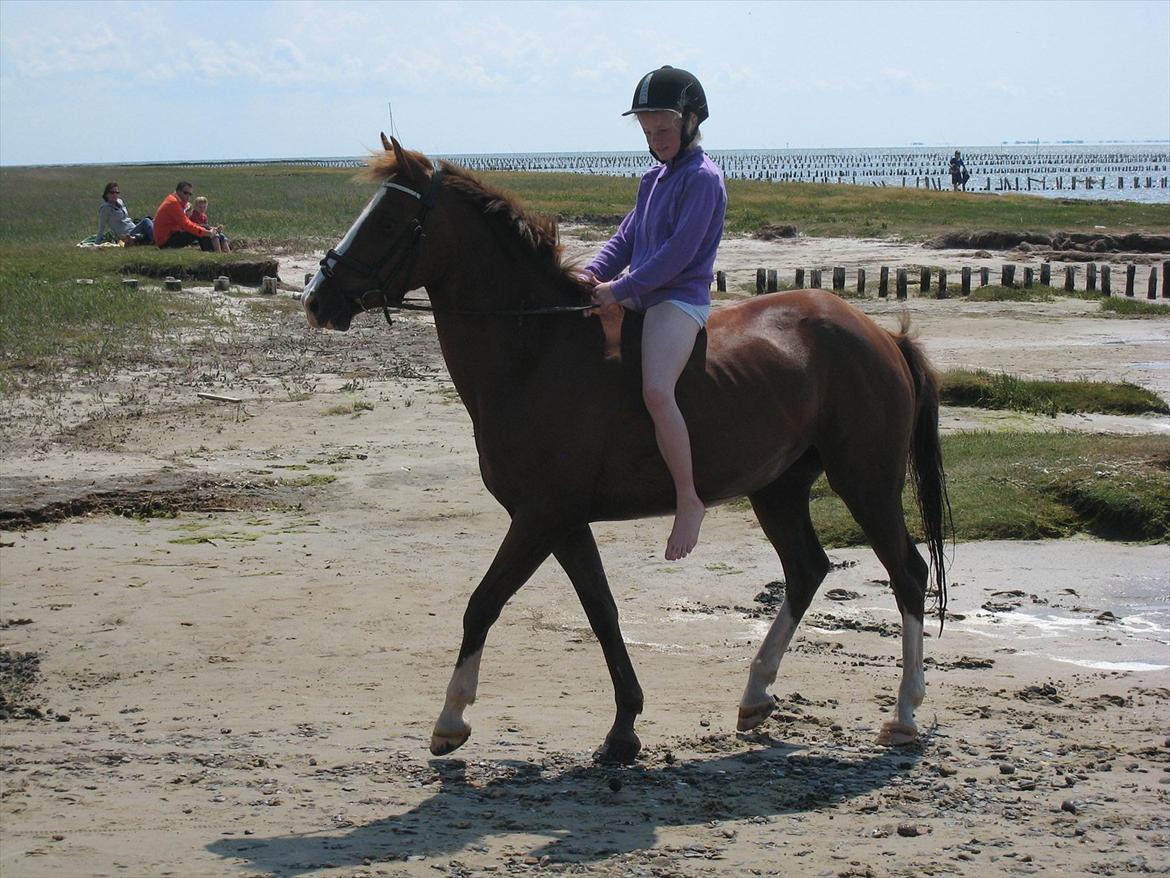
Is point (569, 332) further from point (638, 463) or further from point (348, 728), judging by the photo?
point (348, 728)

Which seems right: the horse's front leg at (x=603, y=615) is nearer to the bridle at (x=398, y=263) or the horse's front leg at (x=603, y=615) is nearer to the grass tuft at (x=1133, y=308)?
the bridle at (x=398, y=263)

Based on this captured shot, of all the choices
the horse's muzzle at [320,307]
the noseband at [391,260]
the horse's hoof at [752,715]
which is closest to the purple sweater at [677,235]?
the noseband at [391,260]

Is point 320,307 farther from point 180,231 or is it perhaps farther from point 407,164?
point 180,231

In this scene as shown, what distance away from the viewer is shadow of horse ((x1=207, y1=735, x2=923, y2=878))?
15.4 ft

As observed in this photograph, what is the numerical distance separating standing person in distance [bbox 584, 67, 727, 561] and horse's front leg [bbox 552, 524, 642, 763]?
1.13 ft

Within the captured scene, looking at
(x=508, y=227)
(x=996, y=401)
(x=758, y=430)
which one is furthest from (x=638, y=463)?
(x=996, y=401)

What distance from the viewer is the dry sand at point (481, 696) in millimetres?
4824

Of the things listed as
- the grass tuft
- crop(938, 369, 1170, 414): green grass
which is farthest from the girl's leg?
the grass tuft

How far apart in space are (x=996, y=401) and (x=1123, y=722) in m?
7.47

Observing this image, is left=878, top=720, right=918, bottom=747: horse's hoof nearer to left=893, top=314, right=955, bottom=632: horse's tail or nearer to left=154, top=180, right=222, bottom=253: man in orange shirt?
left=893, top=314, right=955, bottom=632: horse's tail

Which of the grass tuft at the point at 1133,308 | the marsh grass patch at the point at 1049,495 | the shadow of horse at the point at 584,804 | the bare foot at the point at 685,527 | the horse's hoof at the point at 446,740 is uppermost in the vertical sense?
the grass tuft at the point at 1133,308

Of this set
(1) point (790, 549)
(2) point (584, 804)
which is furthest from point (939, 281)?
(2) point (584, 804)

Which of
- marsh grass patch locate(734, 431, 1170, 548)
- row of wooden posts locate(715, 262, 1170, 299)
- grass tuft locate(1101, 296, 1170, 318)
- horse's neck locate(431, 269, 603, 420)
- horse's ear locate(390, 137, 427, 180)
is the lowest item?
marsh grass patch locate(734, 431, 1170, 548)

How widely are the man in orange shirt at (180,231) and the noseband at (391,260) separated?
20.4 m
